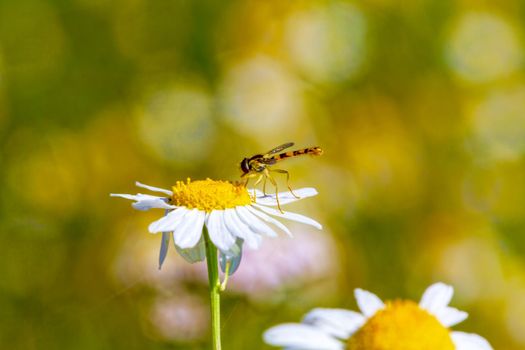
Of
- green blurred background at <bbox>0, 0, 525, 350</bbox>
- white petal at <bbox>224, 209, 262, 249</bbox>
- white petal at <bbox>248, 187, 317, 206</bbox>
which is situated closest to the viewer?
white petal at <bbox>224, 209, 262, 249</bbox>

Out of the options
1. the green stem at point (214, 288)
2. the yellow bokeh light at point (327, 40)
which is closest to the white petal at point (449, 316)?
the green stem at point (214, 288)

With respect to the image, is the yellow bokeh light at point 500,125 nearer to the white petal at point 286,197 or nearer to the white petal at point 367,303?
the white petal at point 286,197

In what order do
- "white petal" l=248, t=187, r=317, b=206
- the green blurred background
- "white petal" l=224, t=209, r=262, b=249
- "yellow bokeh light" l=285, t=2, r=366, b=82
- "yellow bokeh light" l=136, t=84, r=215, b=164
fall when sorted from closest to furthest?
"white petal" l=224, t=209, r=262, b=249 → "white petal" l=248, t=187, r=317, b=206 → the green blurred background → "yellow bokeh light" l=136, t=84, r=215, b=164 → "yellow bokeh light" l=285, t=2, r=366, b=82

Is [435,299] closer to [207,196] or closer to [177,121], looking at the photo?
[207,196]

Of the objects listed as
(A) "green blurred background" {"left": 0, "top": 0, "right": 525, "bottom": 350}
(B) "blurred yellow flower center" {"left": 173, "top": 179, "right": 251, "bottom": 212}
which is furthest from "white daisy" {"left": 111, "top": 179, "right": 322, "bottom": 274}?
(A) "green blurred background" {"left": 0, "top": 0, "right": 525, "bottom": 350}

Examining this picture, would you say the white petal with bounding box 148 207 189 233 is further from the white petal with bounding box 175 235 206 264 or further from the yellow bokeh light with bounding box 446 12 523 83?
the yellow bokeh light with bounding box 446 12 523 83

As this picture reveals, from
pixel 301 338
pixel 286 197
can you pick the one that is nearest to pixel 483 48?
pixel 286 197

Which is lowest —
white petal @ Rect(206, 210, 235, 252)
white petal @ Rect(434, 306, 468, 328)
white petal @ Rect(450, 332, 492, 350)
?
white petal @ Rect(450, 332, 492, 350)
